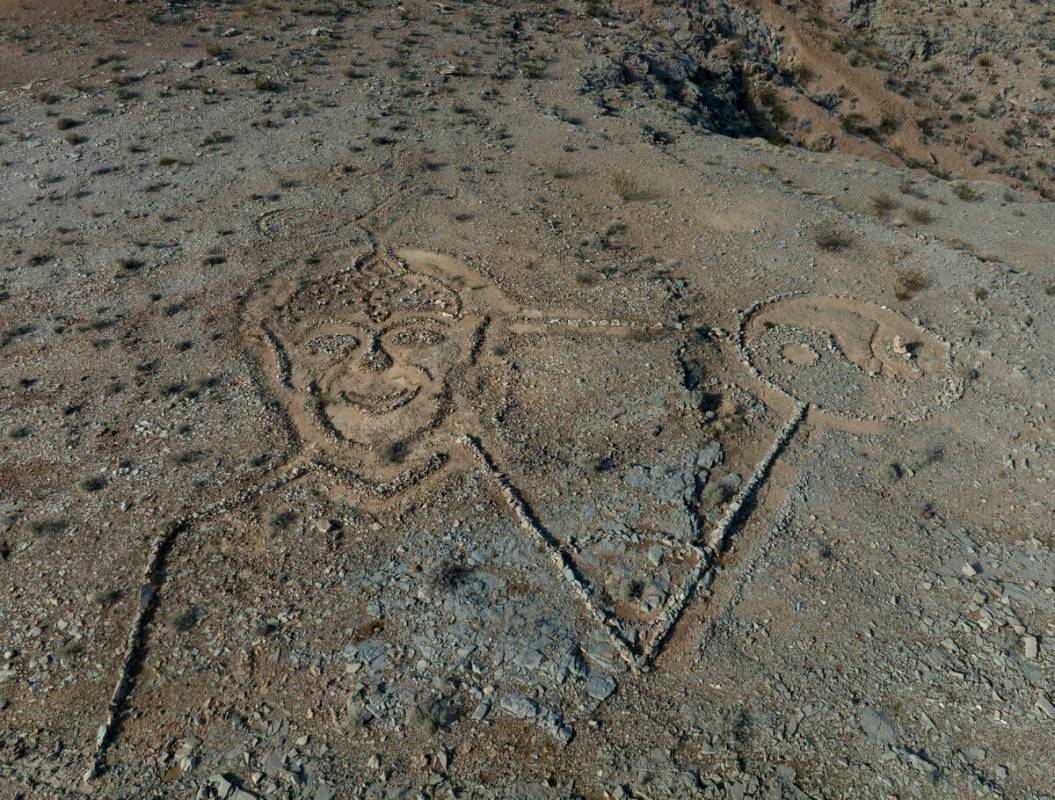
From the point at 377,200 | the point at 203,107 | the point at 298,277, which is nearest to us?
the point at 298,277

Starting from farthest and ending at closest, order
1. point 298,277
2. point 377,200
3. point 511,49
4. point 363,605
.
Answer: point 511,49 < point 377,200 < point 298,277 < point 363,605

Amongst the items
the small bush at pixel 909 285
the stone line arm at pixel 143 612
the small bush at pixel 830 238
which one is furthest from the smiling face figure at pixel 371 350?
the small bush at pixel 909 285

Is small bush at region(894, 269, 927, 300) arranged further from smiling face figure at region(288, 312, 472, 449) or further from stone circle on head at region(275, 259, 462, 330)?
stone circle on head at region(275, 259, 462, 330)

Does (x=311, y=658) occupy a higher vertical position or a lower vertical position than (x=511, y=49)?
lower

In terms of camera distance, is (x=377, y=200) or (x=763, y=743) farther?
(x=377, y=200)

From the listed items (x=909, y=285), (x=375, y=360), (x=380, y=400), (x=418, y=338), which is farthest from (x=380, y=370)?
(x=909, y=285)

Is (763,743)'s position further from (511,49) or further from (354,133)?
(511,49)

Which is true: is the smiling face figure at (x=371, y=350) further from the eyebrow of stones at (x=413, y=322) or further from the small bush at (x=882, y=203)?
the small bush at (x=882, y=203)

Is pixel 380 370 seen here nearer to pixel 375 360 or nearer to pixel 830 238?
pixel 375 360

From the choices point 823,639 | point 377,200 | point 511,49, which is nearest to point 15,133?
point 377,200
